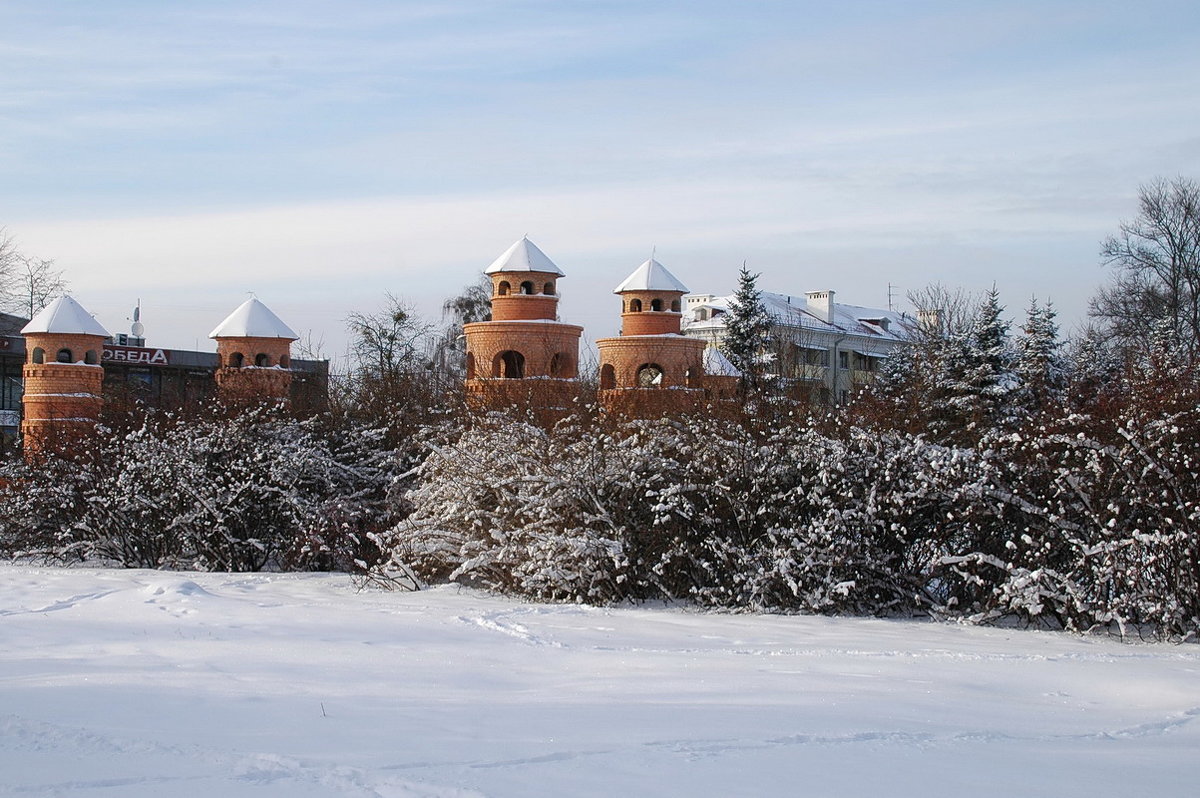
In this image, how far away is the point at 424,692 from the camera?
7742 millimetres

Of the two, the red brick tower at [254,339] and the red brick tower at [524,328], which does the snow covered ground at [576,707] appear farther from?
the red brick tower at [254,339]

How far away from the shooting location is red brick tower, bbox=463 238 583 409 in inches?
1138

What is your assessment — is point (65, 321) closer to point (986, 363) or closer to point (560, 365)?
point (560, 365)

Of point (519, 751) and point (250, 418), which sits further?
point (250, 418)

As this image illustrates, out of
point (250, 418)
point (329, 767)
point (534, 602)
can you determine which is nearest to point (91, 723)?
point (329, 767)

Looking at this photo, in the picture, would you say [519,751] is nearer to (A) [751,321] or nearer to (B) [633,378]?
(B) [633,378]

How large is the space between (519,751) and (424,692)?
1758 mm

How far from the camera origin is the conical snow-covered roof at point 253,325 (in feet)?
117

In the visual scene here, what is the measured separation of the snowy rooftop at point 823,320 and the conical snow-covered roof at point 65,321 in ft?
124

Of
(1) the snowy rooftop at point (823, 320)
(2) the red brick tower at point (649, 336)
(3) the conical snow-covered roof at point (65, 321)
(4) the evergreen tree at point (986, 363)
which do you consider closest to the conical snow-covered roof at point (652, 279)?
(2) the red brick tower at point (649, 336)

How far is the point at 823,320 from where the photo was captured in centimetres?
7250

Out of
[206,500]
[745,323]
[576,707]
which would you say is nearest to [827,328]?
[745,323]

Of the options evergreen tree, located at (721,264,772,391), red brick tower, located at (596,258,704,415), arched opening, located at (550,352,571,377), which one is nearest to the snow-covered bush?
arched opening, located at (550,352,571,377)

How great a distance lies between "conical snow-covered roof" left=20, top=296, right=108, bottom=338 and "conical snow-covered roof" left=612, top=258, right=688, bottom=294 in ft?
51.0
